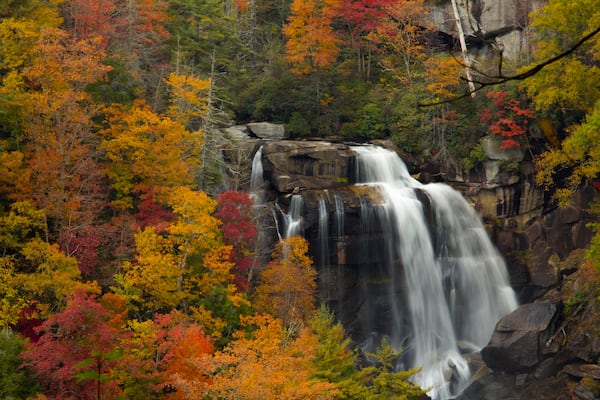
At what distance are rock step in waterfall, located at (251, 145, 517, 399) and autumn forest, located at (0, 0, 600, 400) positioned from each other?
9.17ft

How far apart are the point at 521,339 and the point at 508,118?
12.8m

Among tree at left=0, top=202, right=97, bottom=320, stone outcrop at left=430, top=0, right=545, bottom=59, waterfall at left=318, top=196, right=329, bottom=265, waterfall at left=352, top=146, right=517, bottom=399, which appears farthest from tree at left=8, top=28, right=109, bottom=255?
stone outcrop at left=430, top=0, right=545, bottom=59

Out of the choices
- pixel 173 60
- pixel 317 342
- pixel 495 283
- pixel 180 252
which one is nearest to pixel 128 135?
pixel 180 252

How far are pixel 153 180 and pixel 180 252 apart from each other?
3486 millimetres

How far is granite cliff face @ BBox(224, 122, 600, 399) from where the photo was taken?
71.3ft

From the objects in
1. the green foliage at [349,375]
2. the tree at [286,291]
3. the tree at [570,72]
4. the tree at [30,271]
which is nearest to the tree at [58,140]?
the tree at [30,271]

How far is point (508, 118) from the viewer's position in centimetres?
2983

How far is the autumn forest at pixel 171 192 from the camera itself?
13758 mm

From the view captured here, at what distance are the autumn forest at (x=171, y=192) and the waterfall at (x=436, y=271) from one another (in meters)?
3.28

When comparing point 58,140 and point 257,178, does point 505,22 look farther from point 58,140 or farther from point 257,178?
point 58,140

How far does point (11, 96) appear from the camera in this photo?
17859 mm

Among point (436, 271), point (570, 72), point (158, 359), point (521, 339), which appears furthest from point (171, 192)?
point (570, 72)

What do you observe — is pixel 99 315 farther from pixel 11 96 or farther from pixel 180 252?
pixel 11 96

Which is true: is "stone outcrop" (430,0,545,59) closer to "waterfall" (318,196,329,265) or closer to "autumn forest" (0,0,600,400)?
"autumn forest" (0,0,600,400)
